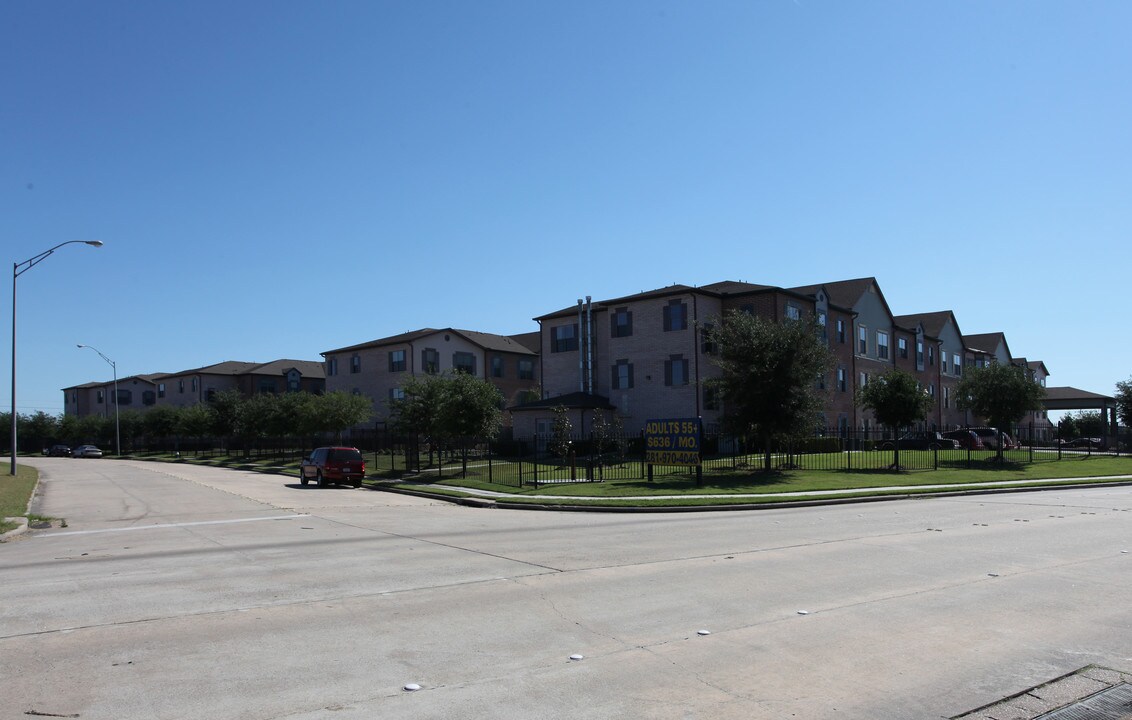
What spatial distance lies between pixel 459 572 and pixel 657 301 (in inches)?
1475

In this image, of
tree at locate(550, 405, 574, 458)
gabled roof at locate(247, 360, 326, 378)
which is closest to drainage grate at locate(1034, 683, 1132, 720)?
tree at locate(550, 405, 574, 458)

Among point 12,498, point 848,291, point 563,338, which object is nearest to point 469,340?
point 563,338

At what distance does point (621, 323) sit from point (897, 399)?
657 inches

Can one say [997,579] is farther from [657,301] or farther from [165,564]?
[657,301]

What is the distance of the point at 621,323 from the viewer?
50.2 m

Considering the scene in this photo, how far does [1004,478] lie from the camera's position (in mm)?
34938

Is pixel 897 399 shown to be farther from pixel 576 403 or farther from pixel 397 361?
pixel 397 361

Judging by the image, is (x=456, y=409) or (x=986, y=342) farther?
(x=986, y=342)

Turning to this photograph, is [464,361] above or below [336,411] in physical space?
above

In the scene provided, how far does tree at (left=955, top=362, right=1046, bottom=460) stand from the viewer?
43406 millimetres

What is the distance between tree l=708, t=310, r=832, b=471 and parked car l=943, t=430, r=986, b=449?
686 inches

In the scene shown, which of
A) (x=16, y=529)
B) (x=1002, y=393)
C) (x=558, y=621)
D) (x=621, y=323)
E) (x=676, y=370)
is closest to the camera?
(x=558, y=621)

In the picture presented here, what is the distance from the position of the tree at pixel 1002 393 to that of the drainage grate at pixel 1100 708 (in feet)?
133

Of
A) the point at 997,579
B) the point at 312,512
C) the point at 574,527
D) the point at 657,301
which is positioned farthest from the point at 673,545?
the point at 657,301
